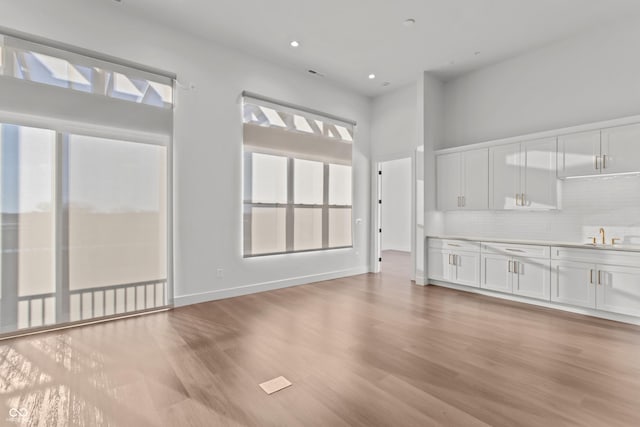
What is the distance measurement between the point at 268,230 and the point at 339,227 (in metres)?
1.68

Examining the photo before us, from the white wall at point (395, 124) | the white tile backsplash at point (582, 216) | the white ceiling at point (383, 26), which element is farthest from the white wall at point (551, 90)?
the white tile backsplash at point (582, 216)

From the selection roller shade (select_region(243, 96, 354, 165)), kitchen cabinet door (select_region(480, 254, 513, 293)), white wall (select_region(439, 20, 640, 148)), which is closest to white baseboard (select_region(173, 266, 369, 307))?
roller shade (select_region(243, 96, 354, 165))

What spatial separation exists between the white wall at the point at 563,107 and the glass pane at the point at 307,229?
8.48 feet

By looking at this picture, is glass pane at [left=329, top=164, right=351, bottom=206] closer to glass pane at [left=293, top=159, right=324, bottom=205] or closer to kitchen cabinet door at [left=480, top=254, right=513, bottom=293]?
glass pane at [left=293, top=159, right=324, bottom=205]

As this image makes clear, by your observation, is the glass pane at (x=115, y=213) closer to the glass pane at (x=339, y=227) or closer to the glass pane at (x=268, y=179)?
the glass pane at (x=268, y=179)

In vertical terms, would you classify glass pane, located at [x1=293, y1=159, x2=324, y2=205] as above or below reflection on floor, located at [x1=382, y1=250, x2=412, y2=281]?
above

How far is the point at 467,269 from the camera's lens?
5137 mm

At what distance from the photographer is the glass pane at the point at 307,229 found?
5.63 metres

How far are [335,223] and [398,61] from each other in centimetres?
311

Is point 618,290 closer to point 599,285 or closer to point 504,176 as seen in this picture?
point 599,285

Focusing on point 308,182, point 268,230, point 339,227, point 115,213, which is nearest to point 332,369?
point 268,230

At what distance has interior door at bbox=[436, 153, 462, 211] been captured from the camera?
5562mm

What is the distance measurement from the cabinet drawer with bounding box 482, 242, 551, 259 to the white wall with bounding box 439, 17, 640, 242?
61 cm

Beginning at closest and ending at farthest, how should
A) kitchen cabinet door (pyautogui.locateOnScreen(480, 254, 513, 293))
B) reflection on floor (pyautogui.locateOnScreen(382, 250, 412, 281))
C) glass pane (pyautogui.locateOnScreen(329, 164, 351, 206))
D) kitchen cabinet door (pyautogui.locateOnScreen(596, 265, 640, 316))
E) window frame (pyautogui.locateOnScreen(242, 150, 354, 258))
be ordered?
kitchen cabinet door (pyautogui.locateOnScreen(596, 265, 640, 316)), kitchen cabinet door (pyautogui.locateOnScreen(480, 254, 513, 293)), window frame (pyautogui.locateOnScreen(242, 150, 354, 258)), glass pane (pyautogui.locateOnScreen(329, 164, 351, 206)), reflection on floor (pyautogui.locateOnScreen(382, 250, 412, 281))
